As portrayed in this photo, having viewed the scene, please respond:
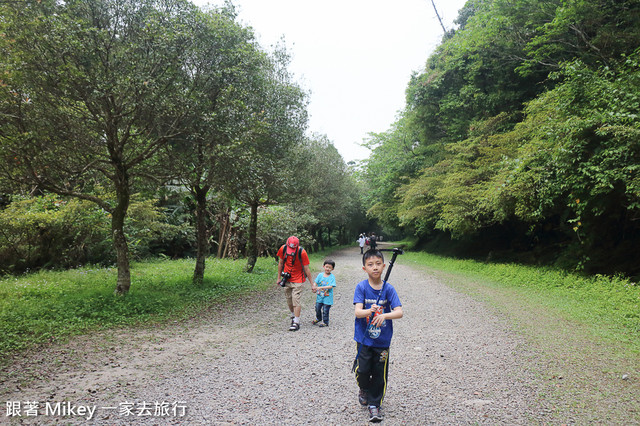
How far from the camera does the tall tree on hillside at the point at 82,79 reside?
6543mm

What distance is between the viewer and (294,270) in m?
7.02

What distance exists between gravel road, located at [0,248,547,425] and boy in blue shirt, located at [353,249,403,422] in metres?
0.29

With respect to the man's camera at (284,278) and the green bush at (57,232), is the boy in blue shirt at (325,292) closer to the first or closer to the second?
the man's camera at (284,278)

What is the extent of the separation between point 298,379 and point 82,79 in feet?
24.2

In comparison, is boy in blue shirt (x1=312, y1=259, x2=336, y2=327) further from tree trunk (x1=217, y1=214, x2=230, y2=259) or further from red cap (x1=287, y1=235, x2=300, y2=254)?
tree trunk (x1=217, y1=214, x2=230, y2=259)

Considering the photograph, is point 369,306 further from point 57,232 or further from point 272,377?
point 57,232

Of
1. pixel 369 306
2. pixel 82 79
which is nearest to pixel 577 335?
pixel 369 306

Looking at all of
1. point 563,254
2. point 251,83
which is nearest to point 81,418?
point 251,83

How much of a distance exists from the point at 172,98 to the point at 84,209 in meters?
6.85

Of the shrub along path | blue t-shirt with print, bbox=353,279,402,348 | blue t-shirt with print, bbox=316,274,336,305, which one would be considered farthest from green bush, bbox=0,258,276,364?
blue t-shirt with print, bbox=353,279,402,348

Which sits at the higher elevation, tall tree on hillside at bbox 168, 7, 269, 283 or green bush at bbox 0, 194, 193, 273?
tall tree on hillside at bbox 168, 7, 269, 283

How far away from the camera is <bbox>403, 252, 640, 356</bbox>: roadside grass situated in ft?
21.0

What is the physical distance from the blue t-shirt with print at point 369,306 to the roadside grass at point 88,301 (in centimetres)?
528

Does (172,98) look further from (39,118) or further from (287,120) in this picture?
(287,120)
